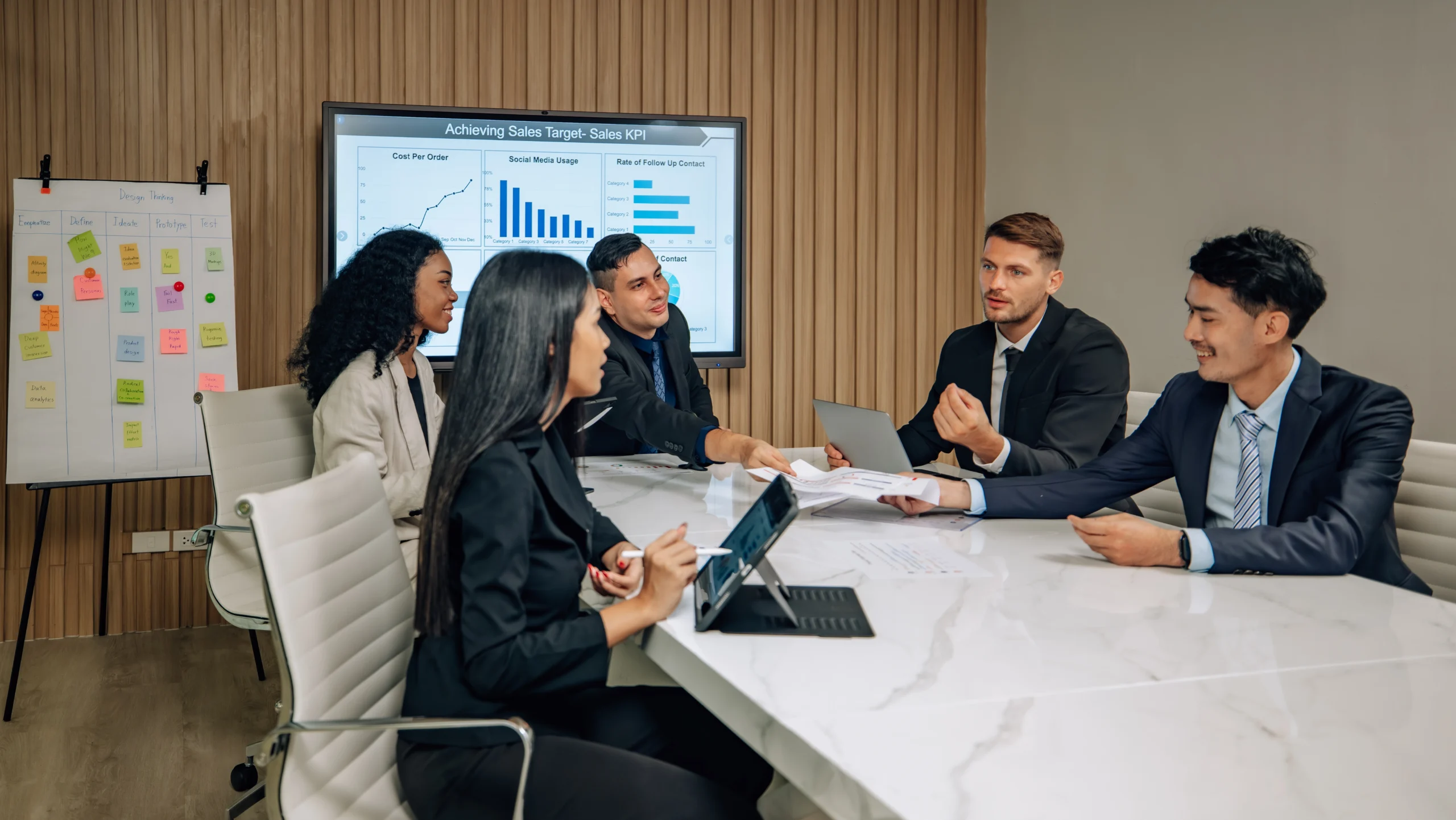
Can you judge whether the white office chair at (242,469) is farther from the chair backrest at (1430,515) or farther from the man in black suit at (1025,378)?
the chair backrest at (1430,515)

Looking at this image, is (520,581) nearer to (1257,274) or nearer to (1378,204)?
(1257,274)

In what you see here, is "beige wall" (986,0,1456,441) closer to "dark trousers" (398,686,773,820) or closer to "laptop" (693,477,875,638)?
"laptop" (693,477,875,638)

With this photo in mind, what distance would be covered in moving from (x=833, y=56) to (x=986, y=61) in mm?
809

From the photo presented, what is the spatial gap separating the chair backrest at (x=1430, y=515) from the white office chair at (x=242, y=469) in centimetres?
261

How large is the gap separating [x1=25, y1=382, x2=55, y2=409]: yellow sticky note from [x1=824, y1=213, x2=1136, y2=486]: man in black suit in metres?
2.68

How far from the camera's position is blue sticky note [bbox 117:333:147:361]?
3.59 meters

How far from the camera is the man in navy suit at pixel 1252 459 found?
70.4 inches

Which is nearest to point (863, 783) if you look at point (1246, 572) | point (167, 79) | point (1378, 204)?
point (1246, 572)

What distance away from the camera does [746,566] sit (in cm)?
142

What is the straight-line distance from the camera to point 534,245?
14.0 ft

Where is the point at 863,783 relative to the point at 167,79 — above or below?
below

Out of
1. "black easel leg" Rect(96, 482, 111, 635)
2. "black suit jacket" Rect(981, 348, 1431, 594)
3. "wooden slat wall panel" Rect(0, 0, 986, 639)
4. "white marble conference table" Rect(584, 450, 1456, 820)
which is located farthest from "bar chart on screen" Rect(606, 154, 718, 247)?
"white marble conference table" Rect(584, 450, 1456, 820)

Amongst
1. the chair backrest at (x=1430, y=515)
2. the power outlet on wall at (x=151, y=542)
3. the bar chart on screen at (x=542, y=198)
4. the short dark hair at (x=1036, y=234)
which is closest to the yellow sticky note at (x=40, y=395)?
the power outlet on wall at (x=151, y=542)

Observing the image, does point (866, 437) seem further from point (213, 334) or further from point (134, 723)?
point (213, 334)
